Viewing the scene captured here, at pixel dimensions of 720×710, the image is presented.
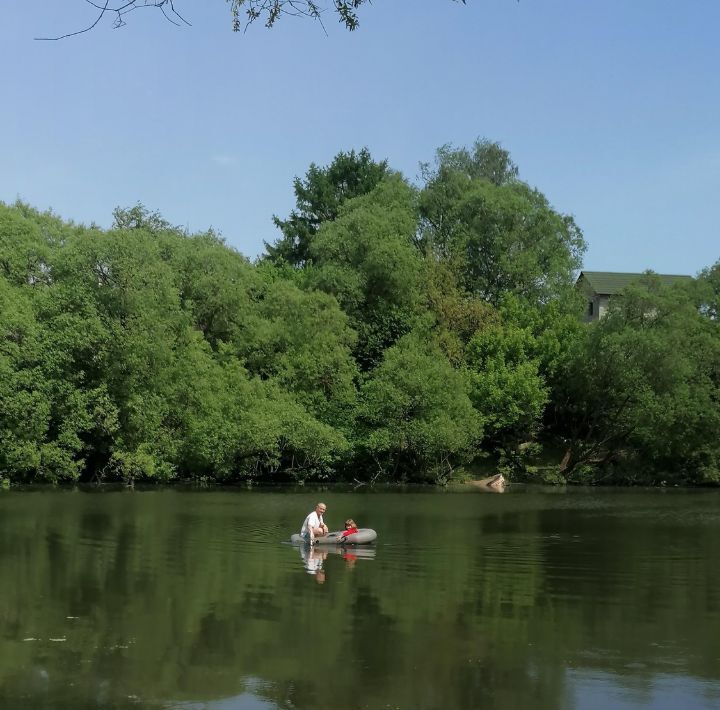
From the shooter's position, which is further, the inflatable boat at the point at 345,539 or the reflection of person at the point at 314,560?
the inflatable boat at the point at 345,539

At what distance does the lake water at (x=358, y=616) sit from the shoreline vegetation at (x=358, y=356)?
15109 mm

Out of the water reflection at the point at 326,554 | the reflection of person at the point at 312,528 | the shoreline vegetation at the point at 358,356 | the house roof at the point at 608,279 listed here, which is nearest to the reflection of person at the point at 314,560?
the water reflection at the point at 326,554

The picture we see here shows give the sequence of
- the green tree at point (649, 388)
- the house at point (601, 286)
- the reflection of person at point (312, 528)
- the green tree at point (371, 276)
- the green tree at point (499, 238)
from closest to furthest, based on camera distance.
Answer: the reflection of person at point (312, 528)
the green tree at point (649, 388)
the green tree at point (371, 276)
the green tree at point (499, 238)
the house at point (601, 286)

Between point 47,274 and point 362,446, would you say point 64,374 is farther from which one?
point 362,446

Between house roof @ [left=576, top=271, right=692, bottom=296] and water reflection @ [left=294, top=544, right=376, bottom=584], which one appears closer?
water reflection @ [left=294, top=544, right=376, bottom=584]

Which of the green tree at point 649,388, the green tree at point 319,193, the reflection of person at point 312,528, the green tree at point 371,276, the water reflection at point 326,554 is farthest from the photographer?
the green tree at point 319,193

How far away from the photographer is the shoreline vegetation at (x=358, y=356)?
148 ft

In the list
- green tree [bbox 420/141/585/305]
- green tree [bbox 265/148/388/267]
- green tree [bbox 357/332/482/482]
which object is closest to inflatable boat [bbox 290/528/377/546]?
green tree [bbox 357/332/482/482]

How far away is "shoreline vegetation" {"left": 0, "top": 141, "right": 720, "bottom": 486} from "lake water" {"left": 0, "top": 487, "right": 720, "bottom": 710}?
15109mm

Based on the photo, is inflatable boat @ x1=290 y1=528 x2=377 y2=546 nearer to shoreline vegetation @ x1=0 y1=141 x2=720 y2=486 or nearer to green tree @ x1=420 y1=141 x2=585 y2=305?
shoreline vegetation @ x1=0 y1=141 x2=720 y2=486

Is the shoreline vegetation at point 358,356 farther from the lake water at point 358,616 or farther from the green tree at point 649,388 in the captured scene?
the lake water at point 358,616

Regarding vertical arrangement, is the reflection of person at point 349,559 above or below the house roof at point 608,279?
below

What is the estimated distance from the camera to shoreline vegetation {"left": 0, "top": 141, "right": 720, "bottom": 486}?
45.2 metres

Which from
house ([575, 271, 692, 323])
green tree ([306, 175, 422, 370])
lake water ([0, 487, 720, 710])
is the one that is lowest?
lake water ([0, 487, 720, 710])
